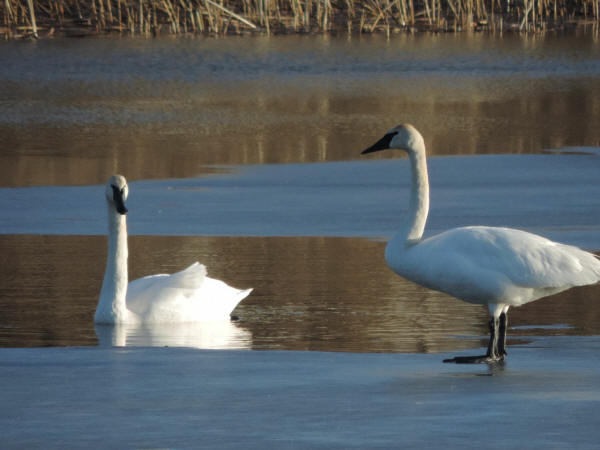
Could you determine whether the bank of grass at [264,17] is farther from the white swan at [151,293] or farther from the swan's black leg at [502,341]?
the swan's black leg at [502,341]

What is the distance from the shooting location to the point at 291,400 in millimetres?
5008

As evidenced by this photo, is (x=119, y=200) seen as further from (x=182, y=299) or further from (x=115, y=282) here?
(x=182, y=299)

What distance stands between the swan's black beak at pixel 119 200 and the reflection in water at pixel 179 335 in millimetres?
693

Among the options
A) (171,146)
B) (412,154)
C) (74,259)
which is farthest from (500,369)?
(171,146)

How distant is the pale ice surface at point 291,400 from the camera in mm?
4422

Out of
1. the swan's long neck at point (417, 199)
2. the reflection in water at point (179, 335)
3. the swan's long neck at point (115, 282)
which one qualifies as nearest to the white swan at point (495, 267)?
the swan's long neck at point (417, 199)

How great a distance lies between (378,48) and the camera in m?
35.2

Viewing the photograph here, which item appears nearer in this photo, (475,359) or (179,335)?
(475,359)

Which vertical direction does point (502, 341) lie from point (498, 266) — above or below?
below

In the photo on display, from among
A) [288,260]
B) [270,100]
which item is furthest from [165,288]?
[270,100]

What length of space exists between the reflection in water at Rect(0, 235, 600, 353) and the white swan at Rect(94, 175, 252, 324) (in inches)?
5.4

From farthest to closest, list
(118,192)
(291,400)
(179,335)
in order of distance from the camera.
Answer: (118,192) < (179,335) < (291,400)

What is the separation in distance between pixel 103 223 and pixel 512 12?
33.4 m

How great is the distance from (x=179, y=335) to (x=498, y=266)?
6.95 feet
